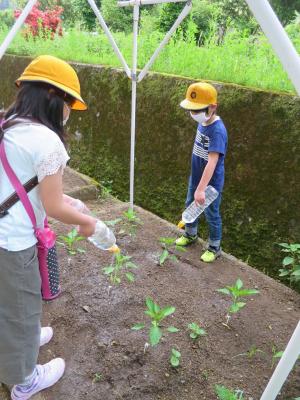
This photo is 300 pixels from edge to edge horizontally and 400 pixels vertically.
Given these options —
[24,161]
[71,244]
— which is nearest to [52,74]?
[24,161]

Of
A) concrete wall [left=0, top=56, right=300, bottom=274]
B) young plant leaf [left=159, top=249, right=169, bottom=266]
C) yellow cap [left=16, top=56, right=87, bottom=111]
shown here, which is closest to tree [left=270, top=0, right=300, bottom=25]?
concrete wall [left=0, top=56, right=300, bottom=274]

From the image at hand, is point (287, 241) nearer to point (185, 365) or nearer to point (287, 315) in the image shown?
point (287, 315)

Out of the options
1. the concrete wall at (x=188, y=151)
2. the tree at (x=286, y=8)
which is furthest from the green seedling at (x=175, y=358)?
the tree at (x=286, y=8)

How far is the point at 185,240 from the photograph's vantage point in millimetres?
3201

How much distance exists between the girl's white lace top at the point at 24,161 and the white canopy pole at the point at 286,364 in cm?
97

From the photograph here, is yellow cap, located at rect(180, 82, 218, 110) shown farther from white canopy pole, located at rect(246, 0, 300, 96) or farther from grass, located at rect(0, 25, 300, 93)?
white canopy pole, located at rect(246, 0, 300, 96)

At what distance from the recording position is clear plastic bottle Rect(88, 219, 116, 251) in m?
1.72

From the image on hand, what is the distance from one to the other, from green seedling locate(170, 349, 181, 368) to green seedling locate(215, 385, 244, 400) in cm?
23

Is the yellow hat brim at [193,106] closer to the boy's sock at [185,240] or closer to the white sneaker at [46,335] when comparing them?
the boy's sock at [185,240]

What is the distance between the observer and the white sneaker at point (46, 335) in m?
2.08

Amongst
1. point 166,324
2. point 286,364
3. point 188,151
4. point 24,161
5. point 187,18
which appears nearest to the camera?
point 286,364

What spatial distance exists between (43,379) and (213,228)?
166 centimetres

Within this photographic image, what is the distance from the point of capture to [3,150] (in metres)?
1.40

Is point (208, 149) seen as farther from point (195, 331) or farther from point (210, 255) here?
point (195, 331)
